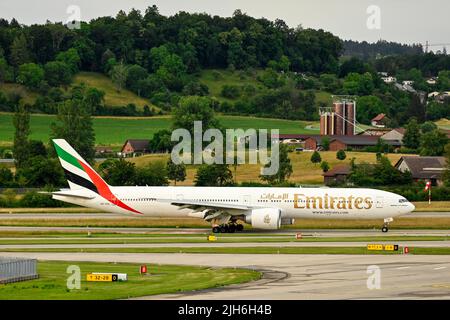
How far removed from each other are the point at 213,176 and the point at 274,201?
36.3 m

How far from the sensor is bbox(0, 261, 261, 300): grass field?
148 feet

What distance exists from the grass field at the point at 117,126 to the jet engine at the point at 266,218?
91865mm

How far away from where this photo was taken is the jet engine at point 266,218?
78500 millimetres

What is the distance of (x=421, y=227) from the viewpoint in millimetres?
81875

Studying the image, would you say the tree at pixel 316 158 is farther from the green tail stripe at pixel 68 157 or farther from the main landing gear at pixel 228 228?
the green tail stripe at pixel 68 157

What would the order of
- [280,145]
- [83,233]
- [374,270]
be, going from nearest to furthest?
1. [374,270]
2. [83,233]
3. [280,145]

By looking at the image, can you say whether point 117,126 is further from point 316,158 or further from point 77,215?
point 77,215

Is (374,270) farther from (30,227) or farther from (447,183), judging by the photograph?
(447,183)

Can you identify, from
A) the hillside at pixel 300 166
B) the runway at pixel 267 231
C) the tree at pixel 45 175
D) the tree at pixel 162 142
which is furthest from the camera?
the tree at pixel 162 142

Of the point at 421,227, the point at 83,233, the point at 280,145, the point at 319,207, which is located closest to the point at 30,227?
the point at 83,233

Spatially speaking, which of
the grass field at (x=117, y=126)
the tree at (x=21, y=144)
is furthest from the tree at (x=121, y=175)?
the grass field at (x=117, y=126)
